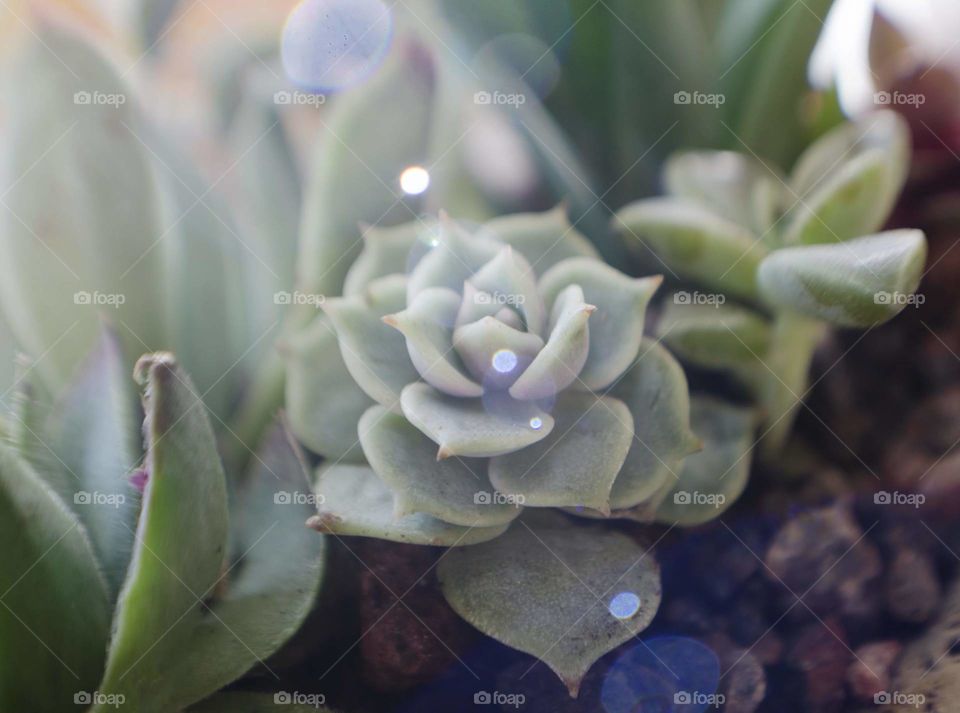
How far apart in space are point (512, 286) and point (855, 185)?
0.67 ft

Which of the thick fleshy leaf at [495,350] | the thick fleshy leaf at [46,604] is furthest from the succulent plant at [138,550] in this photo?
the thick fleshy leaf at [495,350]

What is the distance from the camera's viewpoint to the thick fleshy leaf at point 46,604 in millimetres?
346

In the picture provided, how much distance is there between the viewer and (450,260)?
428 millimetres

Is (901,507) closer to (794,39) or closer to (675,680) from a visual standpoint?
(675,680)

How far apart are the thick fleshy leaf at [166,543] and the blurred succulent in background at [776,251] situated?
0.89ft

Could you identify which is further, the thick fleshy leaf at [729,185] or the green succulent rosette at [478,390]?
the thick fleshy leaf at [729,185]

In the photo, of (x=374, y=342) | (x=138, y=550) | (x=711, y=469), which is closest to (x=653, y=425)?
(x=711, y=469)

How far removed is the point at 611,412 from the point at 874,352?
191mm

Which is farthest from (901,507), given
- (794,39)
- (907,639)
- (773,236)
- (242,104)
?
(242,104)

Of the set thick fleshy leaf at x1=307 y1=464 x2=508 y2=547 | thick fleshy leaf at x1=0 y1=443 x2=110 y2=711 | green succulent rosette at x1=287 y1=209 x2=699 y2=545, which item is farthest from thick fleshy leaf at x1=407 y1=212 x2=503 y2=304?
thick fleshy leaf at x1=0 y1=443 x2=110 y2=711

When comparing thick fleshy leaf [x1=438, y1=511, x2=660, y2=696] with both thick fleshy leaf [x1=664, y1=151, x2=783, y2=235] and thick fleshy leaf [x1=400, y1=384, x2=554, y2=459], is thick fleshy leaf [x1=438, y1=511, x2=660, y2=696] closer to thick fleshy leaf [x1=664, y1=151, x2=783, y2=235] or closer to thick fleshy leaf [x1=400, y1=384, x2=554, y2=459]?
thick fleshy leaf [x1=400, y1=384, x2=554, y2=459]

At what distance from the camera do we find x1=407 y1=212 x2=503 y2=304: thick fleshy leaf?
16.6 inches

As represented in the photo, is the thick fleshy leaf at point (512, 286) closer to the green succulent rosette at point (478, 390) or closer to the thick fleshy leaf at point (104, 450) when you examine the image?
the green succulent rosette at point (478, 390)

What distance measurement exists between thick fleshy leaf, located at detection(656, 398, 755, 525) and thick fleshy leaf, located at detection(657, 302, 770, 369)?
29mm
